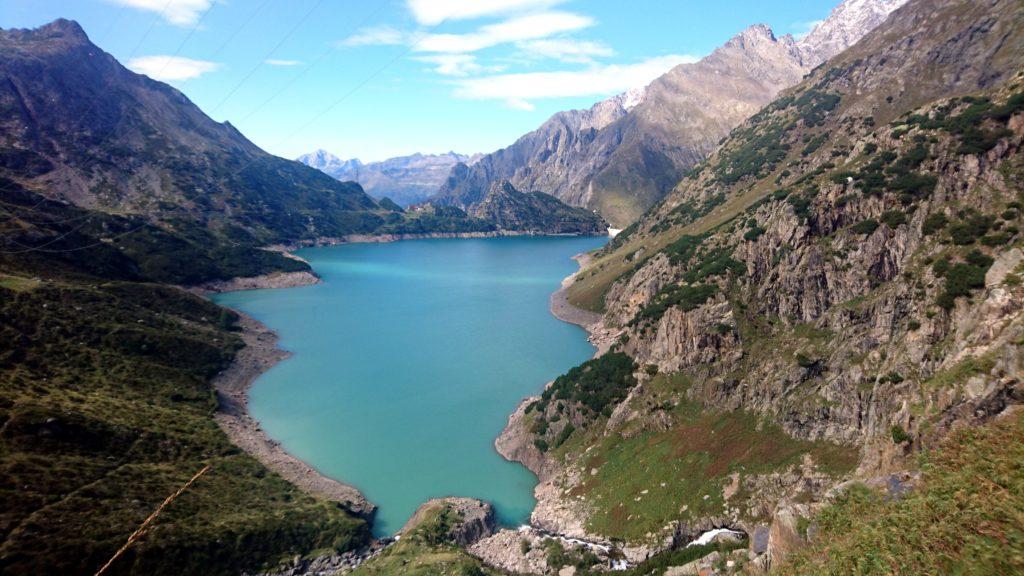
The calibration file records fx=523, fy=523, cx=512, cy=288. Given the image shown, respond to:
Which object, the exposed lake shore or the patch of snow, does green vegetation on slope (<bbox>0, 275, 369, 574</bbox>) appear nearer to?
the exposed lake shore

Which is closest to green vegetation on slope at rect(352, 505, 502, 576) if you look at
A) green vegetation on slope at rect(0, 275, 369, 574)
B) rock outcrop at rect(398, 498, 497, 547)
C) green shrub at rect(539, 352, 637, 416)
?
rock outcrop at rect(398, 498, 497, 547)

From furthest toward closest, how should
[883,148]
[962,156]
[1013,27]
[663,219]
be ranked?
[663,219] < [1013,27] < [883,148] < [962,156]

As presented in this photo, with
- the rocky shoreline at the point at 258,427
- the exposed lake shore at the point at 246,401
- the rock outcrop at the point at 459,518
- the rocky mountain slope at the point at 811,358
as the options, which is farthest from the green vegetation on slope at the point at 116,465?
the rocky mountain slope at the point at 811,358

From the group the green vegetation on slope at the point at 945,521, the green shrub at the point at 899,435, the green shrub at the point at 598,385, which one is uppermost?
the green vegetation on slope at the point at 945,521

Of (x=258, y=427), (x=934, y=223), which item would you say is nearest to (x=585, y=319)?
(x=258, y=427)

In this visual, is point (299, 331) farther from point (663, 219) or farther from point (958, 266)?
point (958, 266)

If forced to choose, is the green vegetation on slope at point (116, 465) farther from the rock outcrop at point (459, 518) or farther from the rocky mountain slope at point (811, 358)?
the rocky mountain slope at point (811, 358)

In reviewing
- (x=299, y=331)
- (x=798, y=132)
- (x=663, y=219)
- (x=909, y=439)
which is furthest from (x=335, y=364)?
(x=798, y=132)

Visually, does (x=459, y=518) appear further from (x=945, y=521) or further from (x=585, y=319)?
(x=585, y=319)
